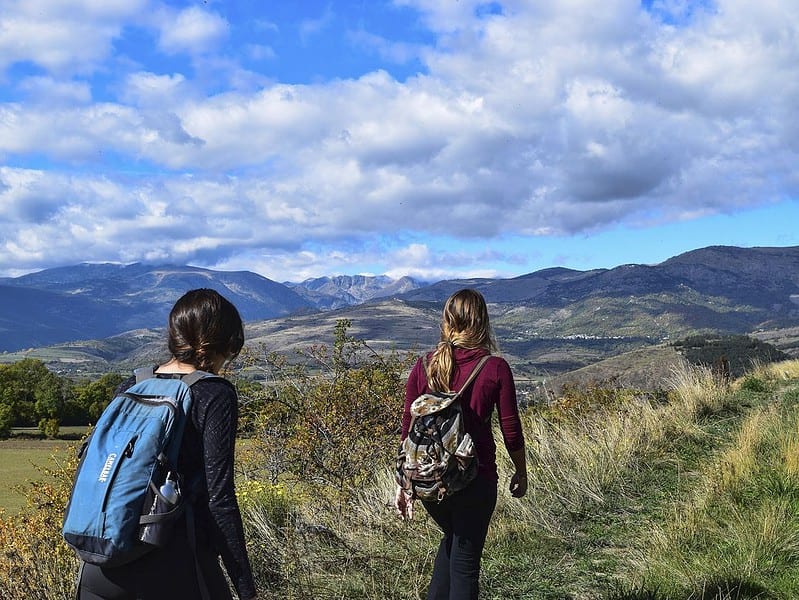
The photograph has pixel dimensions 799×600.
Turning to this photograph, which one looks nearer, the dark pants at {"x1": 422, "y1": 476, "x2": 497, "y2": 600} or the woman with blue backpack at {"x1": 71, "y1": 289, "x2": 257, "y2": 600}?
the woman with blue backpack at {"x1": 71, "y1": 289, "x2": 257, "y2": 600}

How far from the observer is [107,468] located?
2.12 meters

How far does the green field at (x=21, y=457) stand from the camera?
33.8 meters

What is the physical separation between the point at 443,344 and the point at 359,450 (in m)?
4.61

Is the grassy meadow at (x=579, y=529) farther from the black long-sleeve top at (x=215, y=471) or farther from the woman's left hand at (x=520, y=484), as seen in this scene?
the black long-sleeve top at (x=215, y=471)

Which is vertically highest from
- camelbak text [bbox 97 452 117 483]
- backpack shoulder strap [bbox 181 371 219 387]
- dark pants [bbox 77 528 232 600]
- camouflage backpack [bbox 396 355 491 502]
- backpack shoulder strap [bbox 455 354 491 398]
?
backpack shoulder strap [bbox 181 371 219 387]

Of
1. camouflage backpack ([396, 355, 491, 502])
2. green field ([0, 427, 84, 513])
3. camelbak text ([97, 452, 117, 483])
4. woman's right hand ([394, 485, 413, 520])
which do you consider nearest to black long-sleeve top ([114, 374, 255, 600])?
camelbak text ([97, 452, 117, 483])

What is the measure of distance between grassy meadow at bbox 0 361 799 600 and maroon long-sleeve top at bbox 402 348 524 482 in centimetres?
125

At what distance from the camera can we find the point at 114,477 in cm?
210

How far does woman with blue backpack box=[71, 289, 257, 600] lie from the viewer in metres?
2.16

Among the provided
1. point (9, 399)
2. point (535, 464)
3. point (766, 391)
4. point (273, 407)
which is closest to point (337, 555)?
point (535, 464)

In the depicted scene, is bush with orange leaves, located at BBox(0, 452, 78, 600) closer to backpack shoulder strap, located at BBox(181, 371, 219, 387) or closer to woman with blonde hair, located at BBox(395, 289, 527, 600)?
backpack shoulder strap, located at BBox(181, 371, 219, 387)

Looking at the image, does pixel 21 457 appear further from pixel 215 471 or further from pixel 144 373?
pixel 215 471

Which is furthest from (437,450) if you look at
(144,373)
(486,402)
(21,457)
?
(21,457)

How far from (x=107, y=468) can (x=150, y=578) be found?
0.38 m
